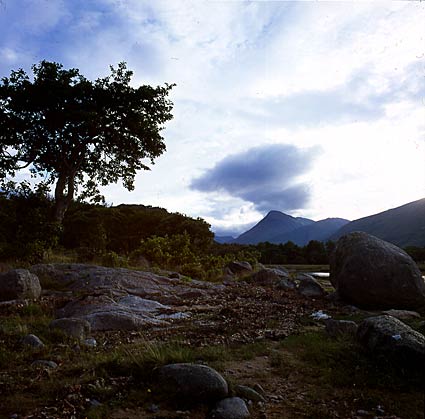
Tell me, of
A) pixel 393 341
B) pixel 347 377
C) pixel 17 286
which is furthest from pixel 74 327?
pixel 393 341

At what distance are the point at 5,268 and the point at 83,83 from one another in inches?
513

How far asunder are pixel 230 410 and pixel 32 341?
19.8 feet

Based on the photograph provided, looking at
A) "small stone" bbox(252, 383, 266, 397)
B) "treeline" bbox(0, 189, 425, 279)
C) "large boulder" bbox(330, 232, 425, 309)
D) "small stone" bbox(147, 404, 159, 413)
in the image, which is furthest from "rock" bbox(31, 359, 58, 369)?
"large boulder" bbox(330, 232, 425, 309)


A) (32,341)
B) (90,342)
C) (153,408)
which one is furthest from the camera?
(90,342)

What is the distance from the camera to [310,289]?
70.8ft

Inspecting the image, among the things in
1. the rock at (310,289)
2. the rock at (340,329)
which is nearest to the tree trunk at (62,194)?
A: the rock at (310,289)

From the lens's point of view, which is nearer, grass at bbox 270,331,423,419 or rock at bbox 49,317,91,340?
grass at bbox 270,331,423,419

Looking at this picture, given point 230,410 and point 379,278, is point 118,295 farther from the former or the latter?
point 379,278

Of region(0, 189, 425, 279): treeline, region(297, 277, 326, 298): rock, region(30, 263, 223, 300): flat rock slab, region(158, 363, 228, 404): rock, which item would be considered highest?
region(0, 189, 425, 279): treeline

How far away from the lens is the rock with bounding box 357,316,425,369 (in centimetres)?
743

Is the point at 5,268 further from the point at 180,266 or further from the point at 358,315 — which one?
the point at 358,315

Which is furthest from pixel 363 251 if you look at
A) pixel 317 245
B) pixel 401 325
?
pixel 317 245

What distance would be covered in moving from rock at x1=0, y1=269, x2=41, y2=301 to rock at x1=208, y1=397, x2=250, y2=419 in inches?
425

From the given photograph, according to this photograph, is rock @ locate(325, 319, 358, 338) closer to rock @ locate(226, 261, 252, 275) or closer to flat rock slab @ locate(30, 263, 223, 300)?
flat rock slab @ locate(30, 263, 223, 300)
